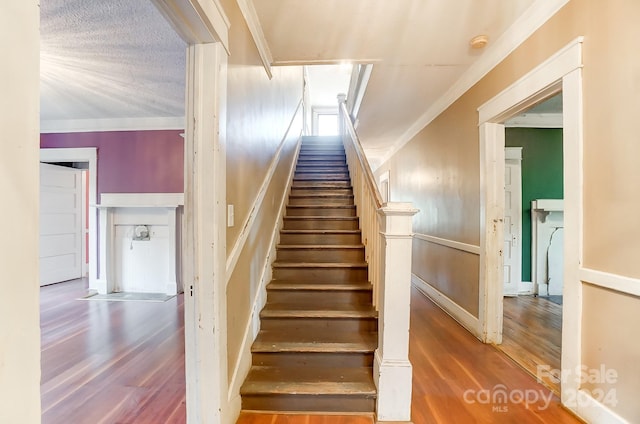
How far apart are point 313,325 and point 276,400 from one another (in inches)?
21.1

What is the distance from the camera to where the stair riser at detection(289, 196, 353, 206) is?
11.5ft

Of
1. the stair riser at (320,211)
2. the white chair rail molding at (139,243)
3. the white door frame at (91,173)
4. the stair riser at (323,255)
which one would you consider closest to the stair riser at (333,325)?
the stair riser at (323,255)

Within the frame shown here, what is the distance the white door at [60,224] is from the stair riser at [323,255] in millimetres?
4400

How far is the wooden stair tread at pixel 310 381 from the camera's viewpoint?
168 cm

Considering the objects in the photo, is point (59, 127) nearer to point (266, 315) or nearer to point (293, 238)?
point (293, 238)

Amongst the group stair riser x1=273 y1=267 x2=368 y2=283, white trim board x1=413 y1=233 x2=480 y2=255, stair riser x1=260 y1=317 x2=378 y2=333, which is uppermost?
white trim board x1=413 y1=233 x2=480 y2=255

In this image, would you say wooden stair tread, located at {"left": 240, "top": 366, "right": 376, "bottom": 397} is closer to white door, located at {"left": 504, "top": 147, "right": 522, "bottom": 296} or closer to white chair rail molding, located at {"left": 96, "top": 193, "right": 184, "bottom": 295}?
white chair rail molding, located at {"left": 96, "top": 193, "right": 184, "bottom": 295}

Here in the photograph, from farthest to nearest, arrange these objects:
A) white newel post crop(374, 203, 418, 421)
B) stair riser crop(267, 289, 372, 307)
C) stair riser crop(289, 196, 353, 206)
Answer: stair riser crop(289, 196, 353, 206)
stair riser crop(267, 289, 372, 307)
white newel post crop(374, 203, 418, 421)

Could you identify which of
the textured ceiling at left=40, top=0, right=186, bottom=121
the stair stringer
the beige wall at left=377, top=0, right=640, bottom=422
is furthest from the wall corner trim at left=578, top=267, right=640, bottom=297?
→ the textured ceiling at left=40, top=0, right=186, bottom=121

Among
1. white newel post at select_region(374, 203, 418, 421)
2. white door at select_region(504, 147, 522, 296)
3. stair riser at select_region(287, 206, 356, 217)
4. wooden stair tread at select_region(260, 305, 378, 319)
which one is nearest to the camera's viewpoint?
white newel post at select_region(374, 203, 418, 421)

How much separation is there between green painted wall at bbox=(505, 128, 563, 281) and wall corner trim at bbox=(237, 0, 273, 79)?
11.6 ft

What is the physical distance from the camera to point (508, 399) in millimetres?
1799

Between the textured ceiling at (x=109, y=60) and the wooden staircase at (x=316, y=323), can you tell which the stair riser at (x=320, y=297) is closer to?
the wooden staircase at (x=316, y=323)

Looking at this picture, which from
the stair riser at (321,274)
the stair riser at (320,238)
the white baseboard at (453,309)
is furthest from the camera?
the stair riser at (320,238)
